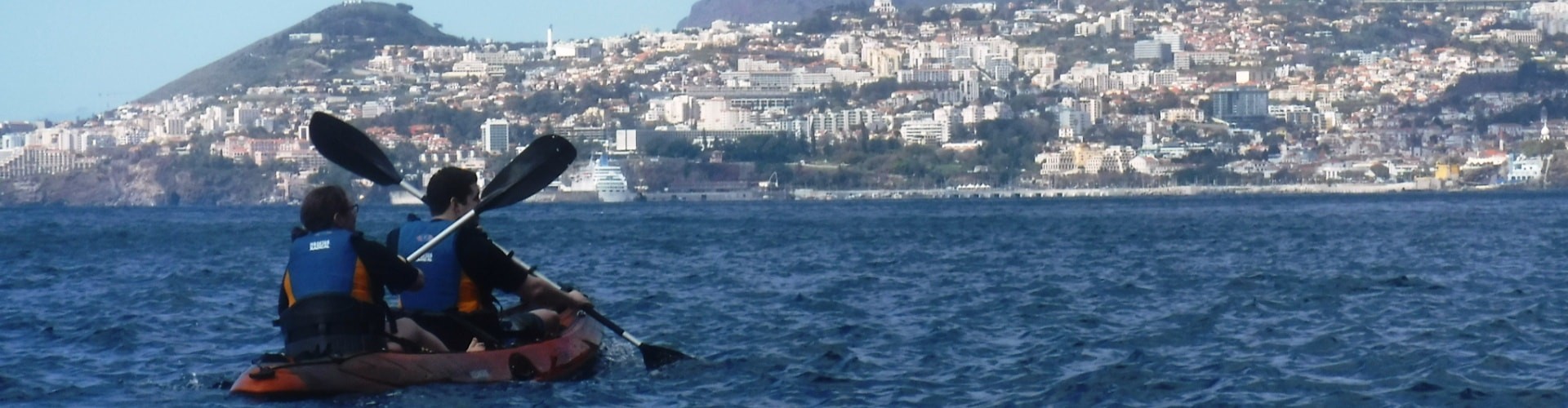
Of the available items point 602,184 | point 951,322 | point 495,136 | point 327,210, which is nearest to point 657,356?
point 327,210

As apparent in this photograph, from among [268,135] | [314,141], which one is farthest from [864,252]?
[268,135]

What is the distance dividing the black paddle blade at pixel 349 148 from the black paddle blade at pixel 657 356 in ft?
6.30

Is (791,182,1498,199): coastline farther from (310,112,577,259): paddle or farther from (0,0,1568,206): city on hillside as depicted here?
(310,112,577,259): paddle

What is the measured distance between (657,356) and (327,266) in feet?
11.2

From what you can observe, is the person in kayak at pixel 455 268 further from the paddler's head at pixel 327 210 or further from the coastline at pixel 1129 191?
the coastline at pixel 1129 191

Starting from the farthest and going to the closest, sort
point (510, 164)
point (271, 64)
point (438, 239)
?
point (271, 64) → point (510, 164) → point (438, 239)

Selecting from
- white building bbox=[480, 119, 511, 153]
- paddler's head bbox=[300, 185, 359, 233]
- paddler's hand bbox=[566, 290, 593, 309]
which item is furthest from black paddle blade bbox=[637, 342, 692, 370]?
white building bbox=[480, 119, 511, 153]

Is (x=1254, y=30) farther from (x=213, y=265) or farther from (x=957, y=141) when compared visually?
(x=213, y=265)

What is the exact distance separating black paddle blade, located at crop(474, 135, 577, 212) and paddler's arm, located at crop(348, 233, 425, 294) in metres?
2.46

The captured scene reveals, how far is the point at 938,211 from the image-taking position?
70438 mm

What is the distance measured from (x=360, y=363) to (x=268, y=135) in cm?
13114

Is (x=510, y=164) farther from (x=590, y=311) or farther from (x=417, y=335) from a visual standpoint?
(x=417, y=335)

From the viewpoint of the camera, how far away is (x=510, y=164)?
46.2 ft

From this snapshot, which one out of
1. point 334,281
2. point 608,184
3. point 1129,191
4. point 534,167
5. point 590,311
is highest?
point 534,167
